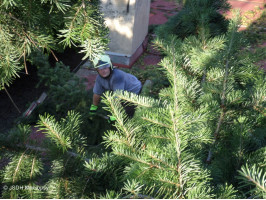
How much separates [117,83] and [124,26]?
3.29m

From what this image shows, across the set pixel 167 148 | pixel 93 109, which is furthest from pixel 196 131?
pixel 93 109

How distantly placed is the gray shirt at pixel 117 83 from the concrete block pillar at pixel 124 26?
2.81m

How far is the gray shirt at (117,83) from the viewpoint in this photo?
3474 millimetres

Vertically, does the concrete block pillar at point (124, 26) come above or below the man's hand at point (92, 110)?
above

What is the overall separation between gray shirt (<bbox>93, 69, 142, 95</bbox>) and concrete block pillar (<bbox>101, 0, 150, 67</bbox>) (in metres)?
2.81

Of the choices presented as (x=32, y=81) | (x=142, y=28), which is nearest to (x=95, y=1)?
Answer: (x=32, y=81)

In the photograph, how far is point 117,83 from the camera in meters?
3.49

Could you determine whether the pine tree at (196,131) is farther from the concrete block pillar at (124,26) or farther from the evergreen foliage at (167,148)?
the concrete block pillar at (124,26)

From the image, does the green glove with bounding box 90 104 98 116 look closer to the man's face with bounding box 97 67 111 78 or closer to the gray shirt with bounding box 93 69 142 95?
the gray shirt with bounding box 93 69 142 95

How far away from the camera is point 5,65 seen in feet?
3.69

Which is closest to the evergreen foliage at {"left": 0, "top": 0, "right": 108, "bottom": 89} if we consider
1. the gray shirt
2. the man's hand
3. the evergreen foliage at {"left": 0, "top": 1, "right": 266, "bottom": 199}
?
the evergreen foliage at {"left": 0, "top": 1, "right": 266, "bottom": 199}

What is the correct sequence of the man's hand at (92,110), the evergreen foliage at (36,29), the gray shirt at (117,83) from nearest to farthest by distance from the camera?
the evergreen foliage at (36,29) → the gray shirt at (117,83) → the man's hand at (92,110)

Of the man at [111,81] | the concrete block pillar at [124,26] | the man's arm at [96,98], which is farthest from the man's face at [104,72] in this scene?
the concrete block pillar at [124,26]

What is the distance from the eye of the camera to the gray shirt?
347 centimetres
